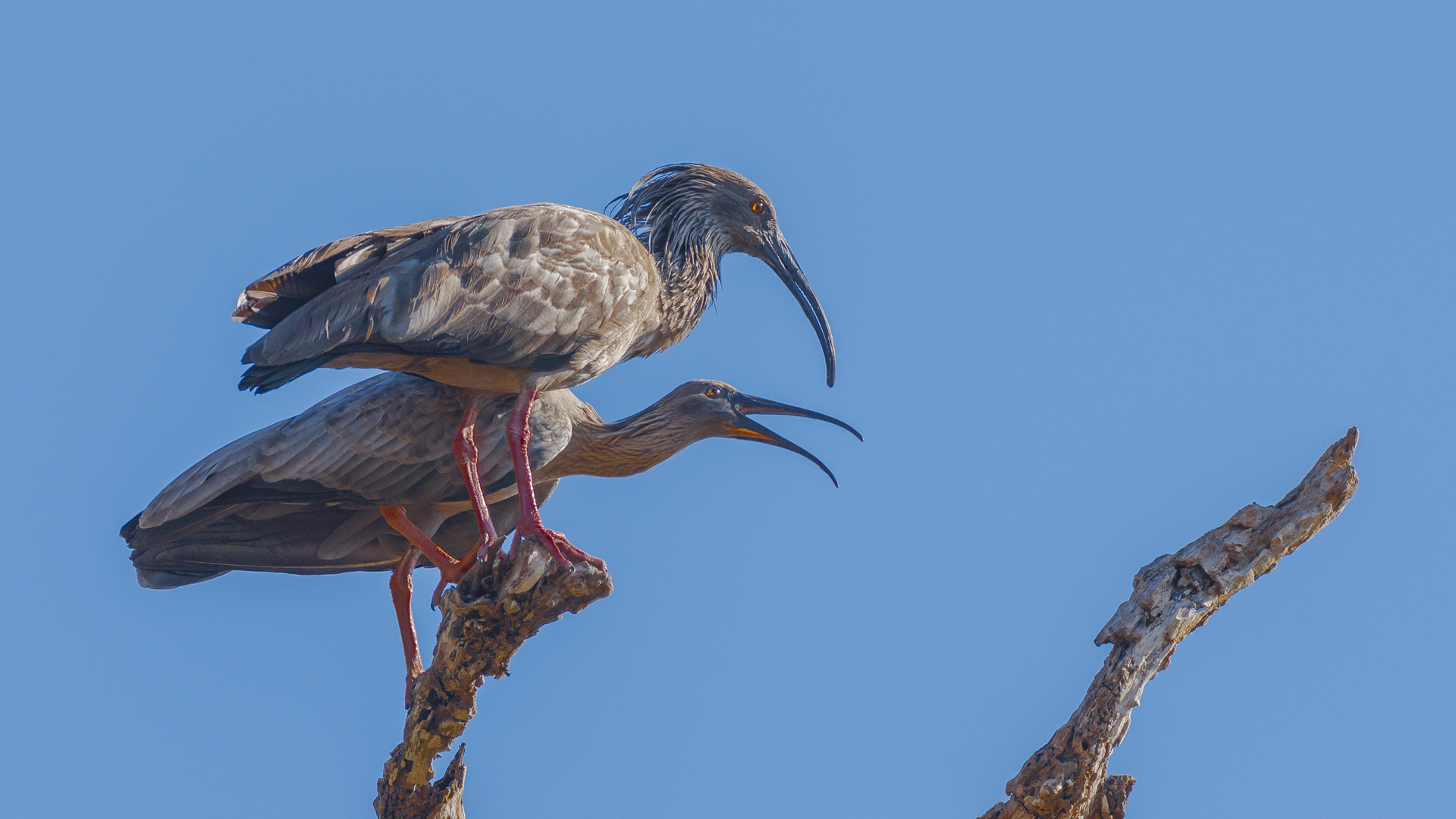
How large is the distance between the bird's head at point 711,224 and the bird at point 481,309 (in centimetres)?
48

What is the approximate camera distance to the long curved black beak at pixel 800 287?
930 centimetres

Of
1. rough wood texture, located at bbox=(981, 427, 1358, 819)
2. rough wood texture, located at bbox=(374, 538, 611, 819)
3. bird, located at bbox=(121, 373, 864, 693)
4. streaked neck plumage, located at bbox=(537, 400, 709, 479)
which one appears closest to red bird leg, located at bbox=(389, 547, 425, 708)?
bird, located at bbox=(121, 373, 864, 693)

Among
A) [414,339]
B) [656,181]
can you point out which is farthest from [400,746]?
[656,181]

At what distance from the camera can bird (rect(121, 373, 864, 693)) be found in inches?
351

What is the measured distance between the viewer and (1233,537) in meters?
6.15

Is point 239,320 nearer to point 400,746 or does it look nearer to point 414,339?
point 414,339

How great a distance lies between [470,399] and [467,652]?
219 centimetres

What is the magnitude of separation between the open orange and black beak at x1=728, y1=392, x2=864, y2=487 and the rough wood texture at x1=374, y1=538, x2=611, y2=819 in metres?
3.95

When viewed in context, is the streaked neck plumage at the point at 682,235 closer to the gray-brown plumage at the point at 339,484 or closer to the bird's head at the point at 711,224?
the bird's head at the point at 711,224

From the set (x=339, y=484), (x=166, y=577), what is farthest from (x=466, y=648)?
(x=166, y=577)

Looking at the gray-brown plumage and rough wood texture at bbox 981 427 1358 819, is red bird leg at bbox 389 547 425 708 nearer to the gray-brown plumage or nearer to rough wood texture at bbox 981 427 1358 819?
the gray-brown plumage

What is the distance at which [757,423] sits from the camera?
35.5ft

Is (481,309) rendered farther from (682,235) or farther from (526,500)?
(682,235)

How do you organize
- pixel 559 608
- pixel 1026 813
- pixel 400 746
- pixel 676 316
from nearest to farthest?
1. pixel 1026 813
2. pixel 559 608
3. pixel 400 746
4. pixel 676 316
